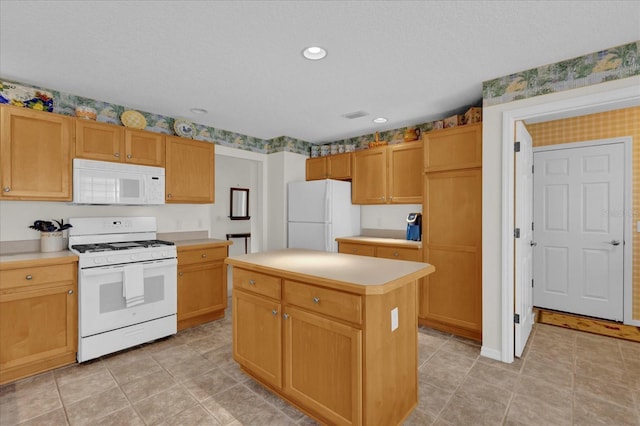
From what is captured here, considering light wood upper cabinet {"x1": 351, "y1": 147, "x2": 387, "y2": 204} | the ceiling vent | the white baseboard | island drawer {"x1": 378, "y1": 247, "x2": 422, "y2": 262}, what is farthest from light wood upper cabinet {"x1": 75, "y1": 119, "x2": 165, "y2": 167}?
the white baseboard

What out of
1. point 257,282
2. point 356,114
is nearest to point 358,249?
point 356,114

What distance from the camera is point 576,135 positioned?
3588 mm

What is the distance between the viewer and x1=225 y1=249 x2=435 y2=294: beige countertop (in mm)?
1540

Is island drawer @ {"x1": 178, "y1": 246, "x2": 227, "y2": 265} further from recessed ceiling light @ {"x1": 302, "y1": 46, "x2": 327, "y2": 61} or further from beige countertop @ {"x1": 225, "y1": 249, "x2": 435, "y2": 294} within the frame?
recessed ceiling light @ {"x1": 302, "y1": 46, "x2": 327, "y2": 61}

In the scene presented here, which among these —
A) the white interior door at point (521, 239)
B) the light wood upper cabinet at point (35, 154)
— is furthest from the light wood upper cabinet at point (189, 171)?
the white interior door at point (521, 239)

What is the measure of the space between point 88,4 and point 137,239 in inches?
92.4

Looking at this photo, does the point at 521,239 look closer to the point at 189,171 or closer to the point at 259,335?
the point at 259,335

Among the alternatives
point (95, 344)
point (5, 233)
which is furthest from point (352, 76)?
point (5, 233)

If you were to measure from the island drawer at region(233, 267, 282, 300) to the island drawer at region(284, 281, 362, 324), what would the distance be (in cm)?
9

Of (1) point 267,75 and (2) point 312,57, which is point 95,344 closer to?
(1) point 267,75

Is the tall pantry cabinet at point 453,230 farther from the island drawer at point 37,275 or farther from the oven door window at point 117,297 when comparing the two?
the island drawer at point 37,275

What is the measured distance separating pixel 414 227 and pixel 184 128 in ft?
10.1

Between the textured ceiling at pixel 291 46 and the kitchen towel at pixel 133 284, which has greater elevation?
the textured ceiling at pixel 291 46

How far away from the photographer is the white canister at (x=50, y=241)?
2.75 metres
